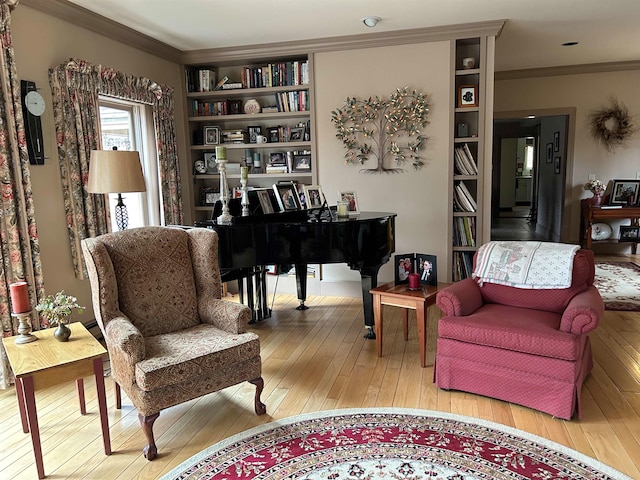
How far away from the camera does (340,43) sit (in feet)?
15.6

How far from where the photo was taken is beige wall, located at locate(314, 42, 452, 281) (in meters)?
4.66

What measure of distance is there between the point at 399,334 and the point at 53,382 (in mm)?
2536

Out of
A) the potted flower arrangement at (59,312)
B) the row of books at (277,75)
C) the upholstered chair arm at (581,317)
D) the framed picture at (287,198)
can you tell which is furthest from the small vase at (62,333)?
the row of books at (277,75)

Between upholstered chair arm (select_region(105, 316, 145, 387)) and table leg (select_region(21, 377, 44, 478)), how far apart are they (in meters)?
0.40

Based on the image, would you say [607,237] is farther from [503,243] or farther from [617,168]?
[503,243]

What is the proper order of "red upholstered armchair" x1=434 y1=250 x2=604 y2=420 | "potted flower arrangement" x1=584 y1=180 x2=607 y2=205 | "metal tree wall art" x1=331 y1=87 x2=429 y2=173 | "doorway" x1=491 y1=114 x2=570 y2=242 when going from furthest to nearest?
"doorway" x1=491 y1=114 x2=570 y2=242 < "potted flower arrangement" x1=584 y1=180 x2=607 y2=205 < "metal tree wall art" x1=331 y1=87 x2=429 y2=173 < "red upholstered armchair" x1=434 y1=250 x2=604 y2=420

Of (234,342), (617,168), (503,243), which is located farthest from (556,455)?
(617,168)

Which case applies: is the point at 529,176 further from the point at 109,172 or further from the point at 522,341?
the point at 109,172

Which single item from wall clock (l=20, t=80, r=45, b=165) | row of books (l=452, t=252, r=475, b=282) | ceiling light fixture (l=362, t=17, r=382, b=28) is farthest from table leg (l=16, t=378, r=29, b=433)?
row of books (l=452, t=252, r=475, b=282)

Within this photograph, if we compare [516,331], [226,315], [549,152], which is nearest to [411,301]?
[516,331]

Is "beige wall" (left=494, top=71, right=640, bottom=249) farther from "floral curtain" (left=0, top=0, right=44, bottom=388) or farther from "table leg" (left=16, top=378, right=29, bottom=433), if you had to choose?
"table leg" (left=16, top=378, right=29, bottom=433)

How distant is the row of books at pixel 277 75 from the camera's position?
16.4 feet

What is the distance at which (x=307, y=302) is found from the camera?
4961mm

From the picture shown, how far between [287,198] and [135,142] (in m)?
1.85
